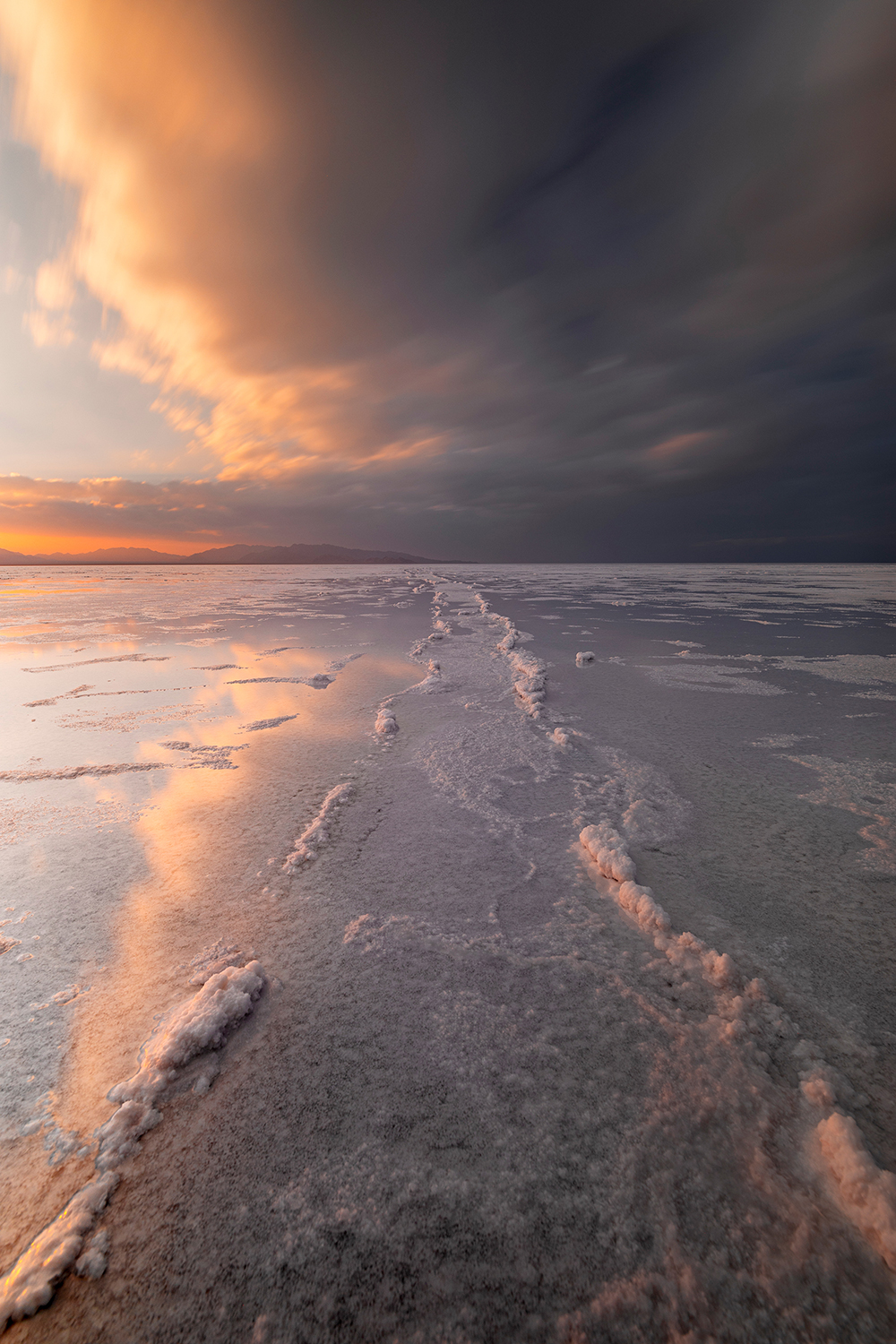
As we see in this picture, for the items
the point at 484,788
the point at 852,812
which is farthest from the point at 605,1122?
the point at 852,812

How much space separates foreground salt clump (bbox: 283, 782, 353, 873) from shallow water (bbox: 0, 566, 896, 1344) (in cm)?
2

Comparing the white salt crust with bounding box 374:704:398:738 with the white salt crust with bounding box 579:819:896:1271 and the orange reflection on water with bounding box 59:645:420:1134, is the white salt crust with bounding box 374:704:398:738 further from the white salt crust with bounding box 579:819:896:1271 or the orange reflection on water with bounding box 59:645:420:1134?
the white salt crust with bounding box 579:819:896:1271

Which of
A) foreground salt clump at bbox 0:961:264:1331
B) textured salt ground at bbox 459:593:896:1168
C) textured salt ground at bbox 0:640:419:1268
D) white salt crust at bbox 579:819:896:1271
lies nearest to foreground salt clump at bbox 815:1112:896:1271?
white salt crust at bbox 579:819:896:1271

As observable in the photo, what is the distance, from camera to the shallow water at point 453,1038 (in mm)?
1109

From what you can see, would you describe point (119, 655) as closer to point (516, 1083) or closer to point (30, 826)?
point (30, 826)

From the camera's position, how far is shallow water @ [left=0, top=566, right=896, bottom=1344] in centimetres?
111

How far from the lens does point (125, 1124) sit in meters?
1.41

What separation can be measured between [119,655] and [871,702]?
32.0 feet

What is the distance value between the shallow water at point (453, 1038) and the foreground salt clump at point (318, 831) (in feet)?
0.06

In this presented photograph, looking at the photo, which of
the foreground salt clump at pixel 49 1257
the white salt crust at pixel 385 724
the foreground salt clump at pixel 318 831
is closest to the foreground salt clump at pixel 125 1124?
the foreground salt clump at pixel 49 1257

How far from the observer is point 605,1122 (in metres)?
1.42

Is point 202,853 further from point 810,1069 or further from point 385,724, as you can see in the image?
point 810,1069

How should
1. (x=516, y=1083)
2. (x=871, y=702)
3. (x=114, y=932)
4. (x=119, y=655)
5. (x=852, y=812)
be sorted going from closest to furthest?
(x=516, y=1083) < (x=114, y=932) < (x=852, y=812) < (x=871, y=702) < (x=119, y=655)

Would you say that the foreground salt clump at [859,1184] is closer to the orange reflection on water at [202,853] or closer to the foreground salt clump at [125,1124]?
the foreground salt clump at [125,1124]
